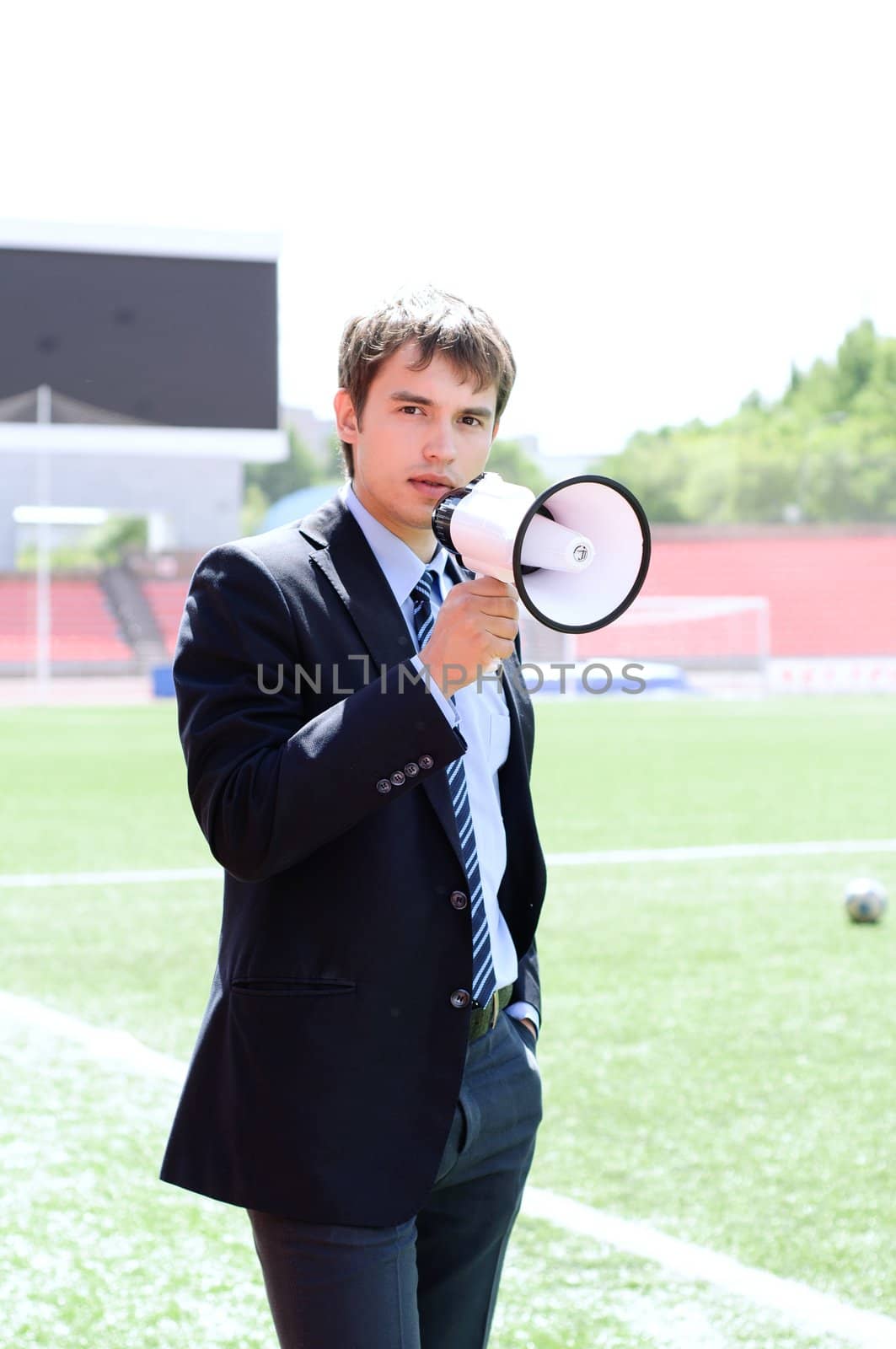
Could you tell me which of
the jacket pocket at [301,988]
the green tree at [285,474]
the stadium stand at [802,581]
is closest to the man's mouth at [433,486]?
the jacket pocket at [301,988]

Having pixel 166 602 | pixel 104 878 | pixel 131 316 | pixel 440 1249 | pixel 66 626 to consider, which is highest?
pixel 131 316

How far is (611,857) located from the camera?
10234mm

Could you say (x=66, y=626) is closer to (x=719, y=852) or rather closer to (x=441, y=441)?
(x=719, y=852)

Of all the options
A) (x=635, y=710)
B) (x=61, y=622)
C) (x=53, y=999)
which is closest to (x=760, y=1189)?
(x=53, y=999)

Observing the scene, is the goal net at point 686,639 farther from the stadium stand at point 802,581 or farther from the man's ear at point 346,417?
the man's ear at point 346,417

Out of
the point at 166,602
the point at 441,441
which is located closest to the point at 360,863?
the point at 441,441

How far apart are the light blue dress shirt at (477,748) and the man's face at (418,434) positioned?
4cm

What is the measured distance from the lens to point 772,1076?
17.2 ft

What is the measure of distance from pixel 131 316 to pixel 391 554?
40666mm

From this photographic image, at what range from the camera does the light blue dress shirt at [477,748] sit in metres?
2.02

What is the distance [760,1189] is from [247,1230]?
4.53ft

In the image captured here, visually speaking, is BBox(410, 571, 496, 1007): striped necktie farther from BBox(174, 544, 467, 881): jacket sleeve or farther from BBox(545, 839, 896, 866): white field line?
BBox(545, 839, 896, 866): white field line

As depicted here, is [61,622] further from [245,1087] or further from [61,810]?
[245,1087]

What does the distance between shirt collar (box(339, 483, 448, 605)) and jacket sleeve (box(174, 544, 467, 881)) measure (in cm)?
20
